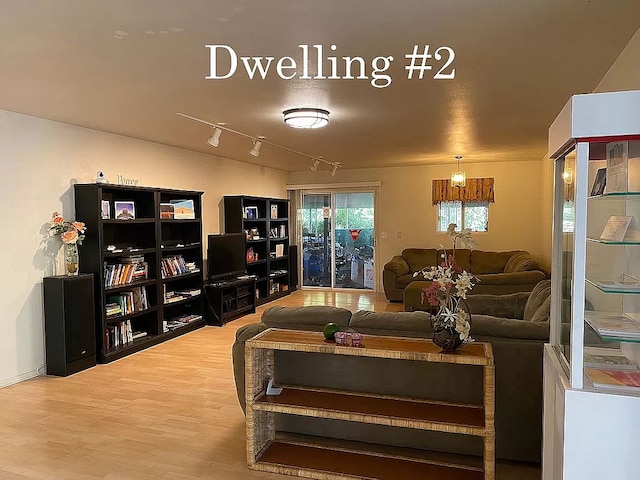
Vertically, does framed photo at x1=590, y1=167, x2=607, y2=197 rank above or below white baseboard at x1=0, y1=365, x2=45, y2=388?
above

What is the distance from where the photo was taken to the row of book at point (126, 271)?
5.11 m

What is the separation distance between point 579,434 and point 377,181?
25.4 ft

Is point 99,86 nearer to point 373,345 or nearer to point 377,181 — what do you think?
point 373,345

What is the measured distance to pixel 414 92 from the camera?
3.75 m

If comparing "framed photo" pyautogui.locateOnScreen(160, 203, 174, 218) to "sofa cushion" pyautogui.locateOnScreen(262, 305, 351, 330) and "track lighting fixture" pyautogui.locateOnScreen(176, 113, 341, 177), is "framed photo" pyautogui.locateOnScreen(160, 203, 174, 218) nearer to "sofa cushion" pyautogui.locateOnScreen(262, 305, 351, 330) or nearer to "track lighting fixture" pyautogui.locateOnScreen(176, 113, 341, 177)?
"track lighting fixture" pyautogui.locateOnScreen(176, 113, 341, 177)

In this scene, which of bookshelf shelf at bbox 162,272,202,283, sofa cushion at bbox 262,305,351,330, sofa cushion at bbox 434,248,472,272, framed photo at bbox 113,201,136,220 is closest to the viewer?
sofa cushion at bbox 262,305,351,330

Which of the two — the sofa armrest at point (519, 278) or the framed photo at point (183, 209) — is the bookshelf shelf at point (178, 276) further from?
the sofa armrest at point (519, 278)

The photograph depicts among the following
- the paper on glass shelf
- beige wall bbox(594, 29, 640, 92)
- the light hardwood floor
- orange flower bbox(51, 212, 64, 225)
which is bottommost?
the light hardwood floor

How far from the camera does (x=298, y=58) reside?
292 centimetres

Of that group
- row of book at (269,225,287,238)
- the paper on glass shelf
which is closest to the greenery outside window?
row of book at (269,225,287,238)

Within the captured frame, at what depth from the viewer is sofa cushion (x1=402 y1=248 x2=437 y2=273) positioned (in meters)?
8.41

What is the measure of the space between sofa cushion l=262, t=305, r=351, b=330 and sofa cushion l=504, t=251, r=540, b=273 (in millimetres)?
4365

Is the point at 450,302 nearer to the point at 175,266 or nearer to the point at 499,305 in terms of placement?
the point at 499,305

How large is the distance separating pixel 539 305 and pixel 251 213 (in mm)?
5395
